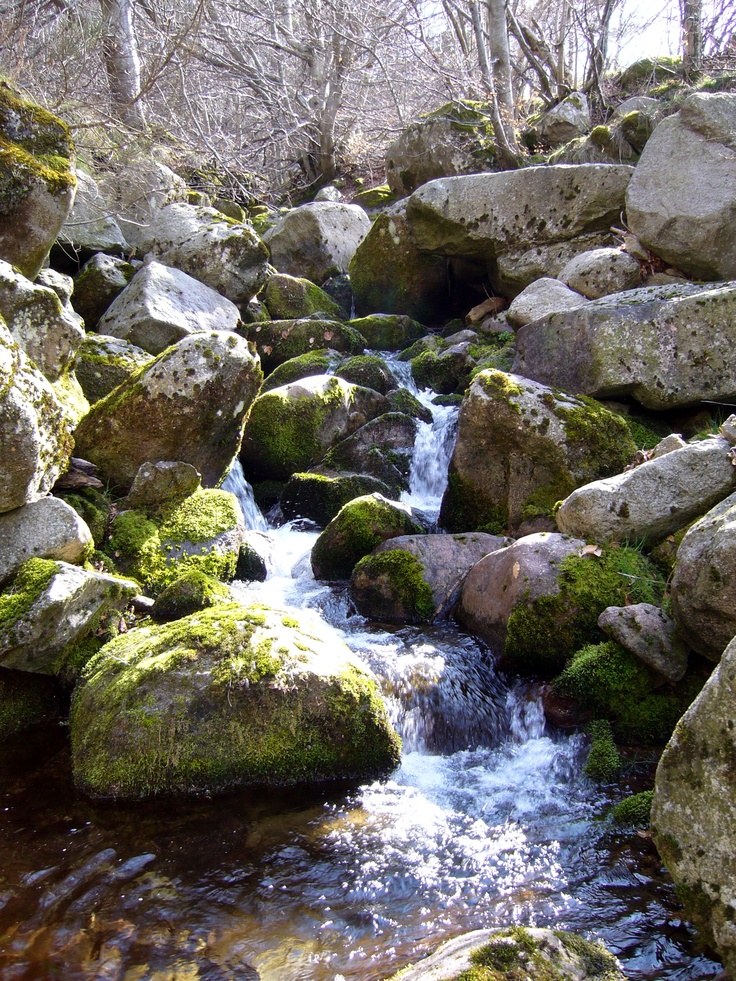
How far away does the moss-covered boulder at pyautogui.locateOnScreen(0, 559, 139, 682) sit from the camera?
487 centimetres

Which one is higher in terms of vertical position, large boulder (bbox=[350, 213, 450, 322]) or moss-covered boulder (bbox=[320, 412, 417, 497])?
large boulder (bbox=[350, 213, 450, 322])

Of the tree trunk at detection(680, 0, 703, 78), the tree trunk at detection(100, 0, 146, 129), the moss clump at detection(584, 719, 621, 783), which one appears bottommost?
the moss clump at detection(584, 719, 621, 783)

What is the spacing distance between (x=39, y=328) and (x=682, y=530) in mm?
5586

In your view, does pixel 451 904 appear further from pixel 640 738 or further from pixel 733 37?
pixel 733 37

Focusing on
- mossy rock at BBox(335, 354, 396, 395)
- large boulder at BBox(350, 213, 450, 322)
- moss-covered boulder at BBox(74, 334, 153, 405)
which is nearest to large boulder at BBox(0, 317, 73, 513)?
moss-covered boulder at BBox(74, 334, 153, 405)

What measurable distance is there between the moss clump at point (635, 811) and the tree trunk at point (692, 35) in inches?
565

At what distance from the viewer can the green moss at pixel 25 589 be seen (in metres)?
4.87

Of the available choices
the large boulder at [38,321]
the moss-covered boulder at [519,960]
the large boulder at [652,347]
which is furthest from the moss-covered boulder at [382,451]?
the moss-covered boulder at [519,960]

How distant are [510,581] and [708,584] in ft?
5.79

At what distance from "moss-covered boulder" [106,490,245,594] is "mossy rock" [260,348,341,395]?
3.64 meters

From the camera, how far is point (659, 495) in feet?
18.3

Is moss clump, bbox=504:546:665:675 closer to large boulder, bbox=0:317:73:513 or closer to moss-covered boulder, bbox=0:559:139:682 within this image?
moss-covered boulder, bbox=0:559:139:682

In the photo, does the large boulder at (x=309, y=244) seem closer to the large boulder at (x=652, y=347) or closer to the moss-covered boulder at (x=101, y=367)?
the moss-covered boulder at (x=101, y=367)

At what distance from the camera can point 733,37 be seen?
1368 centimetres
